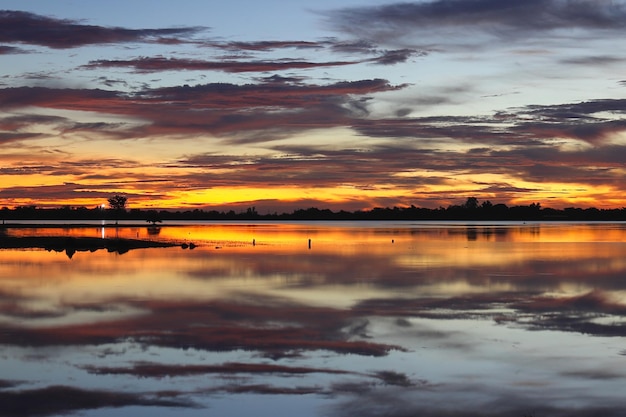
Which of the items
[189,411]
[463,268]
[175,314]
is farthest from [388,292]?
[189,411]

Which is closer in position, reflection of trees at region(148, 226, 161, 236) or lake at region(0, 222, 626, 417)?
lake at region(0, 222, 626, 417)

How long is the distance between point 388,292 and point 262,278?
8.43 meters

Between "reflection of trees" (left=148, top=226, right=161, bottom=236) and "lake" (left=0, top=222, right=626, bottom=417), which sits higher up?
"reflection of trees" (left=148, top=226, right=161, bottom=236)

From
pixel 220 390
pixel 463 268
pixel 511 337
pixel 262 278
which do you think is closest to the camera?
pixel 220 390

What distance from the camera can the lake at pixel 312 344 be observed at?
14102mm

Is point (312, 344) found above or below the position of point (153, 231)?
below

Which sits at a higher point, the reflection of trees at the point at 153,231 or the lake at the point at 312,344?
the reflection of trees at the point at 153,231

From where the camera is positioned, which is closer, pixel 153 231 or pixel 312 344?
pixel 312 344

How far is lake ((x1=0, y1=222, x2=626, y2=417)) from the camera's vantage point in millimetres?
14102

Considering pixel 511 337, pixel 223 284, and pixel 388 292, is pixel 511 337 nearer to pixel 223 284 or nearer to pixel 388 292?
pixel 388 292

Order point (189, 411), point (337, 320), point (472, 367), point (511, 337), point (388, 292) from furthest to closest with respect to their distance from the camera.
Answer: point (388, 292) < point (337, 320) < point (511, 337) < point (472, 367) < point (189, 411)

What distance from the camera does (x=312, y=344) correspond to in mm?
19688

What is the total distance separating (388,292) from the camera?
104 feet

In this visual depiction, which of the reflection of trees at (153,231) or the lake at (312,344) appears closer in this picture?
the lake at (312,344)
